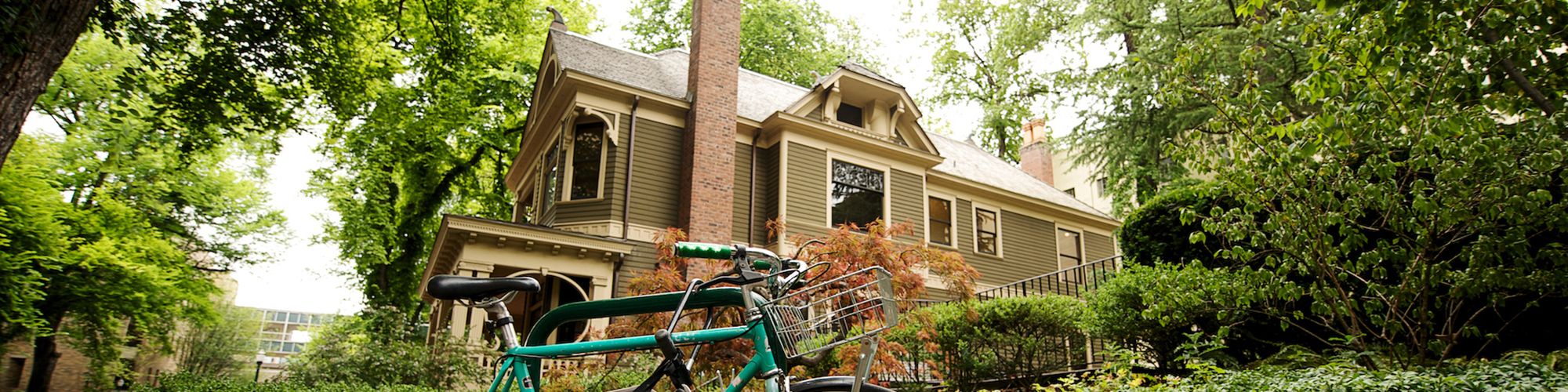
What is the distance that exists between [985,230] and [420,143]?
46.0ft

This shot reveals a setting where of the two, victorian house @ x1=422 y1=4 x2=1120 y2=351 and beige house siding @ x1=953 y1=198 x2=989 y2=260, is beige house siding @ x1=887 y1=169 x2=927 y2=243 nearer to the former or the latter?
victorian house @ x1=422 y1=4 x2=1120 y2=351

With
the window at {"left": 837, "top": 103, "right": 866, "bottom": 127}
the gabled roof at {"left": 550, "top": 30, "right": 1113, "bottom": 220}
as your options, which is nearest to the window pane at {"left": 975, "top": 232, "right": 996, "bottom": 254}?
the gabled roof at {"left": 550, "top": 30, "right": 1113, "bottom": 220}

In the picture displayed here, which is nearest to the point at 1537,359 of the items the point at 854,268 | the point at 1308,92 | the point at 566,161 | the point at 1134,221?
the point at 1308,92

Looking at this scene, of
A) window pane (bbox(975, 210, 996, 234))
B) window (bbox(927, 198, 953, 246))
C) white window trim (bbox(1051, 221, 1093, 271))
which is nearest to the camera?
window (bbox(927, 198, 953, 246))

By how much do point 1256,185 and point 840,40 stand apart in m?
24.9

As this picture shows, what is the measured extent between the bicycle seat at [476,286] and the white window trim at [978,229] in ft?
52.2

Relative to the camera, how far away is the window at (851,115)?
16.5 metres

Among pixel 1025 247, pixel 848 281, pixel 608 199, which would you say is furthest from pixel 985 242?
pixel 848 281

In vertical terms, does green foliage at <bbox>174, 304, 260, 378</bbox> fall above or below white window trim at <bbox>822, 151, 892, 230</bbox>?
below

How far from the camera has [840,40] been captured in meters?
29.9

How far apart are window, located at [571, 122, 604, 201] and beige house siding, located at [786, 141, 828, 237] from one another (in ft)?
11.3

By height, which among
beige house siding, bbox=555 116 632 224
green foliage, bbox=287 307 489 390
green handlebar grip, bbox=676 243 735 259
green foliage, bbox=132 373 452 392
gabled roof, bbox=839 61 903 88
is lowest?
green foliage, bbox=132 373 452 392

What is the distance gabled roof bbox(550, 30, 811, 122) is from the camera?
14758 millimetres

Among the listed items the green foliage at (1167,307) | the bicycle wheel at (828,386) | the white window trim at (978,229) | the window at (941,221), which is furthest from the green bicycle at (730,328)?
the white window trim at (978,229)
